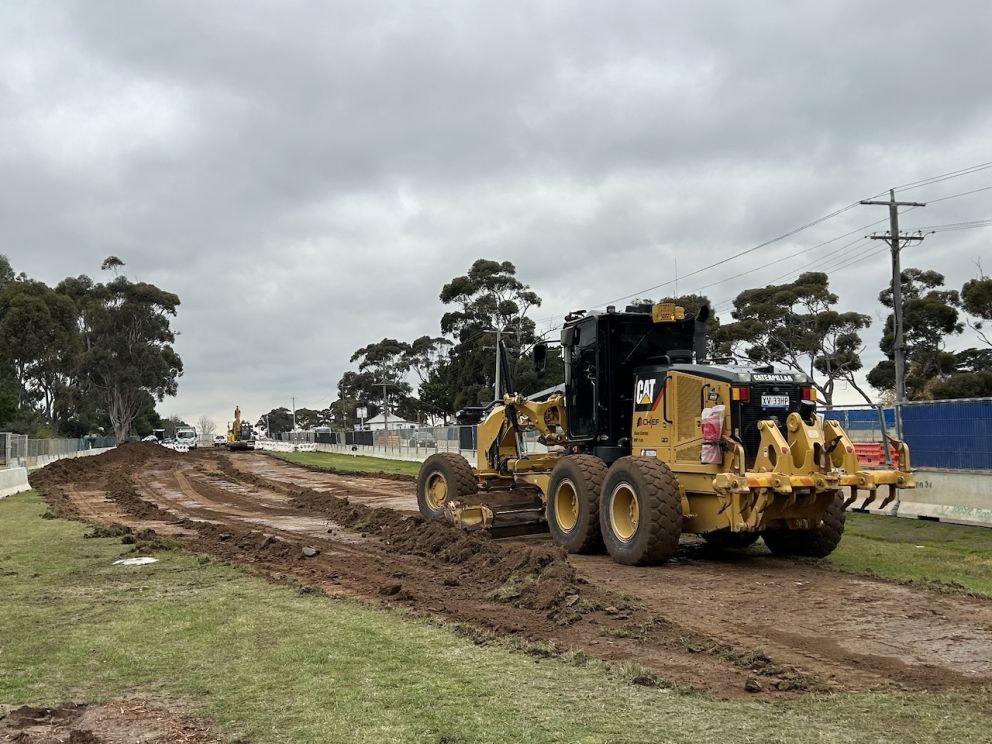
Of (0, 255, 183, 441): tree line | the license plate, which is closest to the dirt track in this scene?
the license plate

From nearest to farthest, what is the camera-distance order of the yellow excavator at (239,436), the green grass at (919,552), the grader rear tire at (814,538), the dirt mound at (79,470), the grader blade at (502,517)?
the green grass at (919,552) → the grader rear tire at (814,538) → the grader blade at (502,517) → the dirt mound at (79,470) → the yellow excavator at (239,436)

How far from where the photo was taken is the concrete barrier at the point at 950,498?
50.4ft

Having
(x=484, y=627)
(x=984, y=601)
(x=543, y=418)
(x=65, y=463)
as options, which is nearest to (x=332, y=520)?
(x=543, y=418)

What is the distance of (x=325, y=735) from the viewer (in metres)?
5.00

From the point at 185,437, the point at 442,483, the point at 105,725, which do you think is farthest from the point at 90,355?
the point at 105,725

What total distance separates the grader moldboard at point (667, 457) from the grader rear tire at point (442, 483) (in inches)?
2.7

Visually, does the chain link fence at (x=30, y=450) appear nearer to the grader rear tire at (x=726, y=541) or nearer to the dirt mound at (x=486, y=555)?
the dirt mound at (x=486, y=555)

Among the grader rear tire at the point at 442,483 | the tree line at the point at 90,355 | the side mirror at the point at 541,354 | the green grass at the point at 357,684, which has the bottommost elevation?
the green grass at the point at 357,684

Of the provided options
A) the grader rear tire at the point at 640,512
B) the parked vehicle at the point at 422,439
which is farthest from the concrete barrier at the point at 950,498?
the parked vehicle at the point at 422,439

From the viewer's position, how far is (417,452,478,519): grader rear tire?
47.1ft

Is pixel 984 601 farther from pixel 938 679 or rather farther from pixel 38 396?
pixel 38 396

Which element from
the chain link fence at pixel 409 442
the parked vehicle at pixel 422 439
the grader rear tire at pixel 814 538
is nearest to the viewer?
the grader rear tire at pixel 814 538

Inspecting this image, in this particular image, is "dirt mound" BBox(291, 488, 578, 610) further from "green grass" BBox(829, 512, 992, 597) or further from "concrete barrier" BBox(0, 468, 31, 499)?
"concrete barrier" BBox(0, 468, 31, 499)

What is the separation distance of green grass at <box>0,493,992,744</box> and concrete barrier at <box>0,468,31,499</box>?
18233 millimetres
